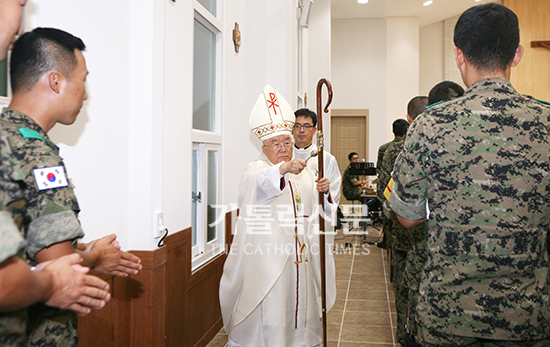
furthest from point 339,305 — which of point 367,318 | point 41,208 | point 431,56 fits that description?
point 431,56

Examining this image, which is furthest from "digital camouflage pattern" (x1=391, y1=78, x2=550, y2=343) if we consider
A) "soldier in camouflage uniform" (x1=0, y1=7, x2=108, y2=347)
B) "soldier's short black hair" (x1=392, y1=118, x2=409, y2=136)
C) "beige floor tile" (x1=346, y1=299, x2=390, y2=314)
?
"beige floor tile" (x1=346, y1=299, x2=390, y2=314)

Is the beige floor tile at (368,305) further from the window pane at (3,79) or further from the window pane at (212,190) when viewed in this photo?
the window pane at (3,79)

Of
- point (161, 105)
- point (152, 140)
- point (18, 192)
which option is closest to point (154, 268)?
point (152, 140)

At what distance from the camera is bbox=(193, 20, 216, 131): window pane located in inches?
112

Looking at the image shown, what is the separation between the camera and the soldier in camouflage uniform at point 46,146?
39.1 inches

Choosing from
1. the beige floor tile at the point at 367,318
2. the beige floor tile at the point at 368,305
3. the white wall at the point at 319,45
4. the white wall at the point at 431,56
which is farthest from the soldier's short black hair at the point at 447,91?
the white wall at the point at 431,56

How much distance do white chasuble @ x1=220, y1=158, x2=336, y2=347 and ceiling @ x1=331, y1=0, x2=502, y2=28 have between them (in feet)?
25.8

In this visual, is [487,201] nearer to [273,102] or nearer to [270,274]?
[270,274]

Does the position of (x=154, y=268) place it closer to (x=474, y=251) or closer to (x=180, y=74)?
(x=180, y=74)

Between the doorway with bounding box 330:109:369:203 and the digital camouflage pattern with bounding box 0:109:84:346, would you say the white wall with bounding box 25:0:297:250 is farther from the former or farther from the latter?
the doorway with bounding box 330:109:369:203

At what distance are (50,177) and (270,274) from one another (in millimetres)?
1754

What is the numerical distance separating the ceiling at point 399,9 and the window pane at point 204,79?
696 centimetres

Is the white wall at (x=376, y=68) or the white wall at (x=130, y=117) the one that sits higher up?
the white wall at (x=376, y=68)

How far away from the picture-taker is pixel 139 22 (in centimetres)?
202
